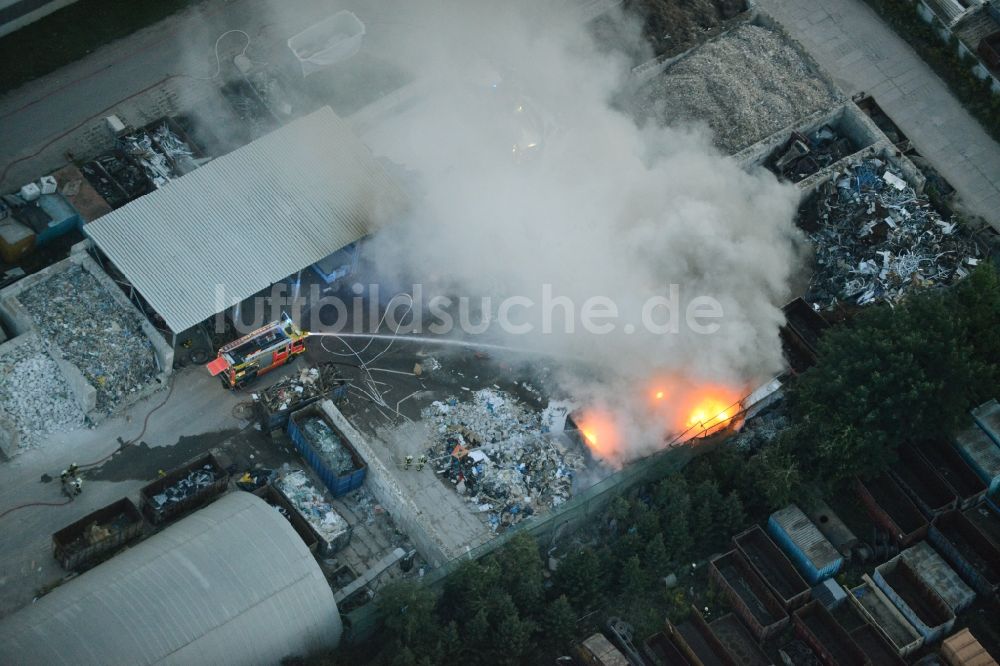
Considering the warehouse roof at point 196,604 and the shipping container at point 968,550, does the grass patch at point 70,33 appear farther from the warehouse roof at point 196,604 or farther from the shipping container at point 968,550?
the shipping container at point 968,550

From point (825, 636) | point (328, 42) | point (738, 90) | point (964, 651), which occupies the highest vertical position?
point (328, 42)

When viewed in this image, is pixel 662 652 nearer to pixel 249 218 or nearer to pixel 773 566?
pixel 773 566

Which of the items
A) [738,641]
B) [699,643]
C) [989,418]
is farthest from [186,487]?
[989,418]

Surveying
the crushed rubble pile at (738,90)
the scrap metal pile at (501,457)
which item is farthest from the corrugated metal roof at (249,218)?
the crushed rubble pile at (738,90)

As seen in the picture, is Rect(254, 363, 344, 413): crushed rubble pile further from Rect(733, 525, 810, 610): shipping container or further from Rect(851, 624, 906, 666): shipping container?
Rect(851, 624, 906, 666): shipping container

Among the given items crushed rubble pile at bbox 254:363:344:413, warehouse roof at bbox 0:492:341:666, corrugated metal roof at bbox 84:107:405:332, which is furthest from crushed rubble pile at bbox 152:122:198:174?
warehouse roof at bbox 0:492:341:666

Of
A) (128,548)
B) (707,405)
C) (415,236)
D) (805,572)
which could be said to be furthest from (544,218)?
(128,548)
